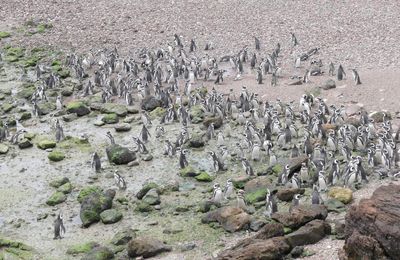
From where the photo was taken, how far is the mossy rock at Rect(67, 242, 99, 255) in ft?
54.4

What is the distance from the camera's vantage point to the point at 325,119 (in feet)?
73.6

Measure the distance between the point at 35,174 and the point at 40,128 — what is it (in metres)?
3.59

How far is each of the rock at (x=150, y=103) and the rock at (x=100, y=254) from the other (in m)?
9.53

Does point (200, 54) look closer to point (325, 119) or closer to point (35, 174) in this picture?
point (325, 119)

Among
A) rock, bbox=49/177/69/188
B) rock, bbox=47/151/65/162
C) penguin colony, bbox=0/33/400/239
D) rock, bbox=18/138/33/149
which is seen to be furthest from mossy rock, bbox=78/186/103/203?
rock, bbox=18/138/33/149

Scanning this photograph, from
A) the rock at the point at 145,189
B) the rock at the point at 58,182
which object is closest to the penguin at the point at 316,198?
the rock at the point at 145,189

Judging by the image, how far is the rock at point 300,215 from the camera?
15.6 metres

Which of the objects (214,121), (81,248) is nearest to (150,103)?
(214,121)

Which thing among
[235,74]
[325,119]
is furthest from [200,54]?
[325,119]

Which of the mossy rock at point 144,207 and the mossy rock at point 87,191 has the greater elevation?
the mossy rock at point 87,191

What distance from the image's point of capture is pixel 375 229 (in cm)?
1273

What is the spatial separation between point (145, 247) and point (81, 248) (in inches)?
64.0

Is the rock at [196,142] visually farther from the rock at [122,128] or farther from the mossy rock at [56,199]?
the mossy rock at [56,199]

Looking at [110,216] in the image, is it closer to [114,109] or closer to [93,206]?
[93,206]
